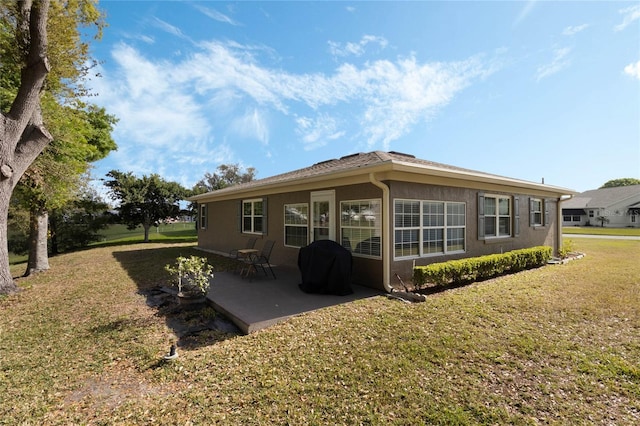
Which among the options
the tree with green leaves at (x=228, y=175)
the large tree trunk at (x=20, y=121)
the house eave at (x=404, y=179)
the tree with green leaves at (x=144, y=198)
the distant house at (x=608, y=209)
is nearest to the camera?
the house eave at (x=404, y=179)

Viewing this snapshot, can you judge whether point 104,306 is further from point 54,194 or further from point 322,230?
point 54,194

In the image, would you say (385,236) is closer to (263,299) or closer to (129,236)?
(263,299)

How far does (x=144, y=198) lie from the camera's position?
67.2 ft

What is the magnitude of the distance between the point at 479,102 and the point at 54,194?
14.5 m

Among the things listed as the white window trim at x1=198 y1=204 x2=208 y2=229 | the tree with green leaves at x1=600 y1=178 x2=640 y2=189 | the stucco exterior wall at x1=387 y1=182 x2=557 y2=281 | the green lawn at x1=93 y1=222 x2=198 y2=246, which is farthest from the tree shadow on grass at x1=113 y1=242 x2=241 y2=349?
the tree with green leaves at x1=600 y1=178 x2=640 y2=189

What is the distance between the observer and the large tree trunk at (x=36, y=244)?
9984mm

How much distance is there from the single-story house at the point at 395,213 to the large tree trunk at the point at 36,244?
21.9ft

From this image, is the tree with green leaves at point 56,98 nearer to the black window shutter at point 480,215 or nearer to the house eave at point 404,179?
the house eave at point 404,179

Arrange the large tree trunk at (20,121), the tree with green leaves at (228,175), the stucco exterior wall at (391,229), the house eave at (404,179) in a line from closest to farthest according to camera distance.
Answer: the house eave at (404,179), the stucco exterior wall at (391,229), the large tree trunk at (20,121), the tree with green leaves at (228,175)

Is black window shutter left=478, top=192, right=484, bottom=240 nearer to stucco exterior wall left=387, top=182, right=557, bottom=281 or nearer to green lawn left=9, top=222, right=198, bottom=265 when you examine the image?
stucco exterior wall left=387, top=182, right=557, bottom=281

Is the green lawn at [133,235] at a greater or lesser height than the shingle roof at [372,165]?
lesser

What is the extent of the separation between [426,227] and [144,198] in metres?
20.2

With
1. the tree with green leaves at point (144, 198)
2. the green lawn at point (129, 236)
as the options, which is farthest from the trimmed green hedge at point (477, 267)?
the tree with green leaves at point (144, 198)

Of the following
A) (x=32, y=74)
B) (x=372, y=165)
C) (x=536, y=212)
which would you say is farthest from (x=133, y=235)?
(x=536, y=212)
